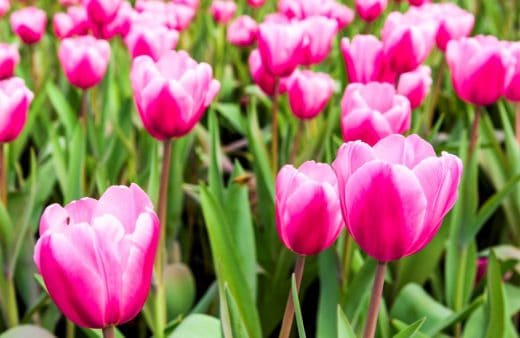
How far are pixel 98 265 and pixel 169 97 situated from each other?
425mm

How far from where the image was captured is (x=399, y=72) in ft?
4.82

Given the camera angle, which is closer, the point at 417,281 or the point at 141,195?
the point at 141,195

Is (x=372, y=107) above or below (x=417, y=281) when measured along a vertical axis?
above

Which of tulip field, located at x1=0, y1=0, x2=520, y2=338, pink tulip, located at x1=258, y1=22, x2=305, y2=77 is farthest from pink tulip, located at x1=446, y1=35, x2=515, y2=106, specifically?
pink tulip, located at x1=258, y1=22, x2=305, y2=77

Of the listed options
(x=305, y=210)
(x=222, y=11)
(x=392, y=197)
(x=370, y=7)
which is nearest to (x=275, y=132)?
(x=370, y=7)

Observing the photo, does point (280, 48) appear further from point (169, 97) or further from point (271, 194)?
point (169, 97)

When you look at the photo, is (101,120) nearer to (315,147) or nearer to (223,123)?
(315,147)

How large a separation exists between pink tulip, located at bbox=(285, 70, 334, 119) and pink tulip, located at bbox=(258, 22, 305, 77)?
0.11 feet

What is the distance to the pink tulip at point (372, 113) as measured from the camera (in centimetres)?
110

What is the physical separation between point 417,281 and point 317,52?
1.84ft

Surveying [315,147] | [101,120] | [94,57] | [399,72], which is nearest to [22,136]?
[101,120]

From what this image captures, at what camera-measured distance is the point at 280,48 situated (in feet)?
4.87

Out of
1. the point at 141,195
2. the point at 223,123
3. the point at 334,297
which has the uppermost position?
the point at 141,195

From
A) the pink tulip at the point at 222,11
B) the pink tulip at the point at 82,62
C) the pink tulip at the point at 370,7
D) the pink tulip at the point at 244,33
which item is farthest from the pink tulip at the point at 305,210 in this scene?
the pink tulip at the point at 222,11
